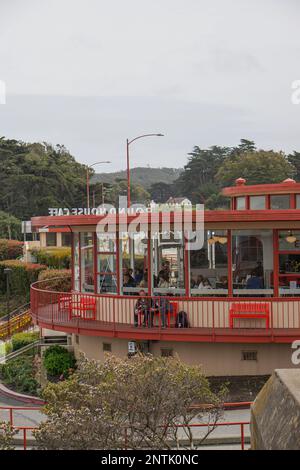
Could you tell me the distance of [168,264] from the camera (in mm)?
20391

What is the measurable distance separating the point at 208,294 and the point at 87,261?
14.1 ft

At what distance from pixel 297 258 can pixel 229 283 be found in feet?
6.15

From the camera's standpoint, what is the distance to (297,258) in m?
19.6

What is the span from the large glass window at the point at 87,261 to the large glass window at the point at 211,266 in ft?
11.2

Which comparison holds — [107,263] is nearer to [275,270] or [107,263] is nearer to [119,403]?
[275,270]

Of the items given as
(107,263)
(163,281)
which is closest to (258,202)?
(163,281)

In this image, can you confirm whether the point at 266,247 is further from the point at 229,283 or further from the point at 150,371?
the point at 150,371

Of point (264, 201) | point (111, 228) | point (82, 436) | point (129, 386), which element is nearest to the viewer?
point (82, 436)

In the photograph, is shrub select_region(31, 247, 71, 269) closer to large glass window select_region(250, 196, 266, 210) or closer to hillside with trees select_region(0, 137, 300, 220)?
large glass window select_region(250, 196, 266, 210)

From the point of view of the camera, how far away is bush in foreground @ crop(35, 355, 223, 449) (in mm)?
10805

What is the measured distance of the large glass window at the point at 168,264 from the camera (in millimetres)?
20203

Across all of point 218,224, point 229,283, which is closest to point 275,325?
point 229,283

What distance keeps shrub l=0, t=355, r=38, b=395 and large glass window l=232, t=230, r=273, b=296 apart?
20.6ft

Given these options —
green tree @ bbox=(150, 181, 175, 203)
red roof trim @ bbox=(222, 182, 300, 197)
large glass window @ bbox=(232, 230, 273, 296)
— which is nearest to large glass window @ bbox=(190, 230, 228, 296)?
large glass window @ bbox=(232, 230, 273, 296)
